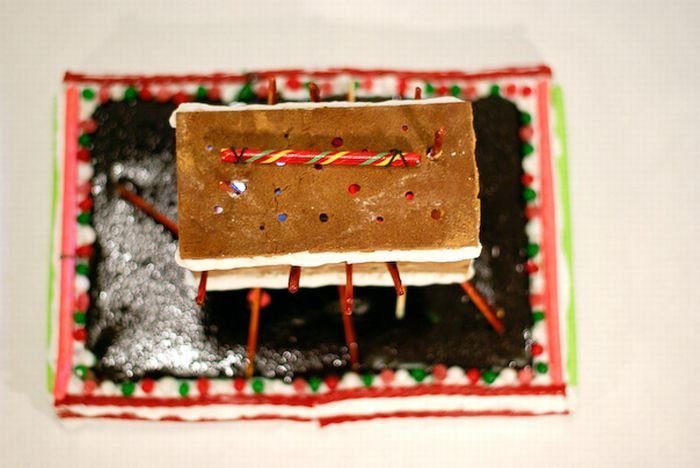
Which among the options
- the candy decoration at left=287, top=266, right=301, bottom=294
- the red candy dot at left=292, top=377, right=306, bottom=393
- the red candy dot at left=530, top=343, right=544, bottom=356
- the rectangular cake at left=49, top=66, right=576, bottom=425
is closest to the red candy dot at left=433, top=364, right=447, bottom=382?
the rectangular cake at left=49, top=66, right=576, bottom=425

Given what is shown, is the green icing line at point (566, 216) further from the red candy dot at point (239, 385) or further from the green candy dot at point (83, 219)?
the green candy dot at point (83, 219)

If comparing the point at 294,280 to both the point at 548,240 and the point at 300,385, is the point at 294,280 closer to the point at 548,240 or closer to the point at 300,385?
the point at 300,385

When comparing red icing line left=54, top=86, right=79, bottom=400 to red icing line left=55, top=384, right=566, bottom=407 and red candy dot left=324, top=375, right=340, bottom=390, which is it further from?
red candy dot left=324, top=375, right=340, bottom=390

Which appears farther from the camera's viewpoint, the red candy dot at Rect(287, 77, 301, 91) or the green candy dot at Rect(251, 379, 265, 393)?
the red candy dot at Rect(287, 77, 301, 91)

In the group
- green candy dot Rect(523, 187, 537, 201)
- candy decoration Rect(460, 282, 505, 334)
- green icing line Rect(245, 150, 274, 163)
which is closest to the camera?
green icing line Rect(245, 150, 274, 163)

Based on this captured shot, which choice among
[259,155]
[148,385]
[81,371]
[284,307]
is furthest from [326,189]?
[81,371]

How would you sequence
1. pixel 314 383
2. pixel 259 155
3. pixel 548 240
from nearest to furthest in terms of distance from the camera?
pixel 259 155
pixel 314 383
pixel 548 240

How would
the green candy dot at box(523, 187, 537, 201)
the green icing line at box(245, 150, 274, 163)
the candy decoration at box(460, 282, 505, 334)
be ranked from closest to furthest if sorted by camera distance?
1. the green icing line at box(245, 150, 274, 163)
2. the candy decoration at box(460, 282, 505, 334)
3. the green candy dot at box(523, 187, 537, 201)
